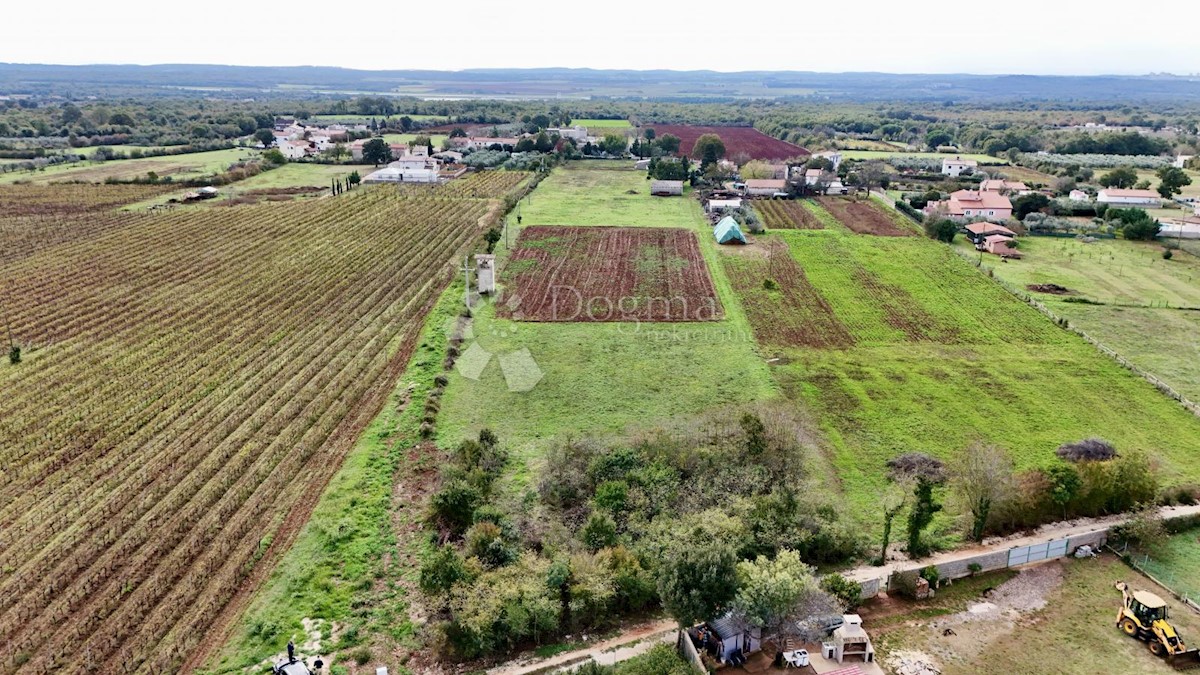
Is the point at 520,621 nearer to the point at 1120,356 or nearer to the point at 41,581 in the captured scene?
the point at 41,581

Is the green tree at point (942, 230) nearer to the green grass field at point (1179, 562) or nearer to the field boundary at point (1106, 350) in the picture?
the field boundary at point (1106, 350)

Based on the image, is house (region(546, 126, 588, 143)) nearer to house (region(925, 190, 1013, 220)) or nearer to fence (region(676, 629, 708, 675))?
house (region(925, 190, 1013, 220))

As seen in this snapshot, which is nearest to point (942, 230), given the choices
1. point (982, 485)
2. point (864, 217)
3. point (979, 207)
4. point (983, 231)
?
point (983, 231)

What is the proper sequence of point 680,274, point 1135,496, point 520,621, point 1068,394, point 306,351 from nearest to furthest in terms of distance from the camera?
point 520,621 < point 1135,496 < point 1068,394 < point 306,351 < point 680,274

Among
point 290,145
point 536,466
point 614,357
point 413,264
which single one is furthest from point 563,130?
point 536,466

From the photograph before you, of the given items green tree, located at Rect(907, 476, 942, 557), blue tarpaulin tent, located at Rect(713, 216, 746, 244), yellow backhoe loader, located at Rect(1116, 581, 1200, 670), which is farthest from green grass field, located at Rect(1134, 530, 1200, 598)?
blue tarpaulin tent, located at Rect(713, 216, 746, 244)

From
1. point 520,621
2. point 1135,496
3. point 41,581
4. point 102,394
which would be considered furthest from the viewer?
point 102,394
